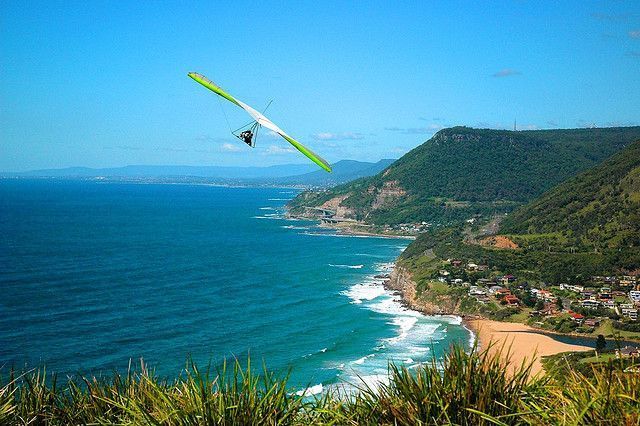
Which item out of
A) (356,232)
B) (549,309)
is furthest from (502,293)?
(356,232)

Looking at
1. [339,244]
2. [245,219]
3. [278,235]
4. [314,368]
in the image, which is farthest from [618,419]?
[245,219]

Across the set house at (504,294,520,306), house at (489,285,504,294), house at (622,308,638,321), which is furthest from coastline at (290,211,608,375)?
house at (622,308,638,321)

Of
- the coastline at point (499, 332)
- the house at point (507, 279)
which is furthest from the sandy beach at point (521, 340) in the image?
the house at point (507, 279)

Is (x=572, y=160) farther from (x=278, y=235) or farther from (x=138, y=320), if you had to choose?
(x=138, y=320)

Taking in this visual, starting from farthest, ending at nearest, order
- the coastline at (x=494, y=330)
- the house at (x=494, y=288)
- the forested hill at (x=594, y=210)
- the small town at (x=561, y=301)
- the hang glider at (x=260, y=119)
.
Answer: the forested hill at (x=594, y=210) → the house at (x=494, y=288) → the small town at (x=561, y=301) → the coastline at (x=494, y=330) → the hang glider at (x=260, y=119)

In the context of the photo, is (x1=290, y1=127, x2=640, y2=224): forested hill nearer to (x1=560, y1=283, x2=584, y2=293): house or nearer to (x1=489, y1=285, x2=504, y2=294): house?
(x1=489, y1=285, x2=504, y2=294): house

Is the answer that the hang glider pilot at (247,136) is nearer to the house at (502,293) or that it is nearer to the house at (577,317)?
the house at (577,317)
